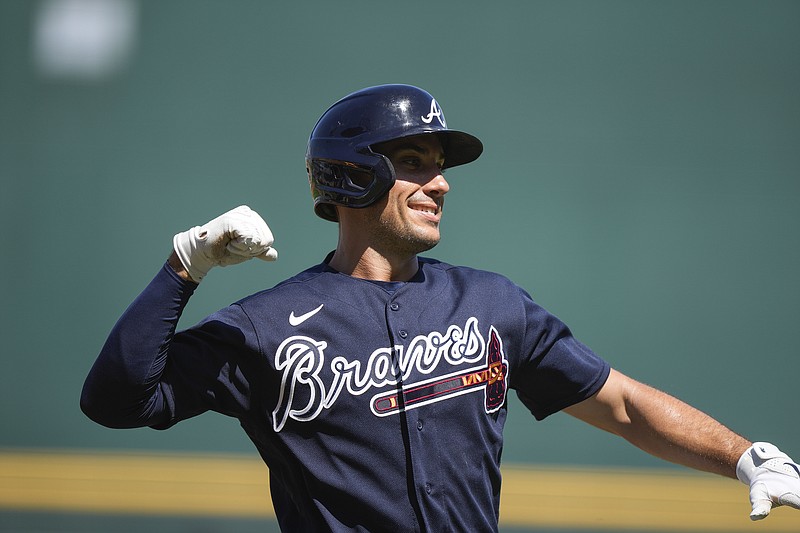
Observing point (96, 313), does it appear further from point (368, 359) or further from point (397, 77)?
point (368, 359)

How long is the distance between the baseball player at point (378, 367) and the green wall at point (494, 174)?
12.0ft

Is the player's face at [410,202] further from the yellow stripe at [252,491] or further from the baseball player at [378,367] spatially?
the yellow stripe at [252,491]

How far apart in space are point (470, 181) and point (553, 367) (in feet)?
12.9

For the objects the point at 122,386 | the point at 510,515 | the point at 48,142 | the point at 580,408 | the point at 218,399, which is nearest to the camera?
the point at 122,386

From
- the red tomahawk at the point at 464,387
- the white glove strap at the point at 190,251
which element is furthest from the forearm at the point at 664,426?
the white glove strap at the point at 190,251

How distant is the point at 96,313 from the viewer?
5914 mm

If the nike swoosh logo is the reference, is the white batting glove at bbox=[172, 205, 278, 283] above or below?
above

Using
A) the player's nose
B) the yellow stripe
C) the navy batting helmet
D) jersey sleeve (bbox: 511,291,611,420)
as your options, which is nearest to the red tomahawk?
jersey sleeve (bbox: 511,291,611,420)

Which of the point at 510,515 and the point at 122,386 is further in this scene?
the point at 510,515

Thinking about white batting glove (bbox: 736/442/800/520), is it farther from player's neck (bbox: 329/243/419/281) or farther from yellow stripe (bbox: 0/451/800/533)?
yellow stripe (bbox: 0/451/800/533)

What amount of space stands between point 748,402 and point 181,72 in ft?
14.9

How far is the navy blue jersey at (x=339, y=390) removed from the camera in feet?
6.15

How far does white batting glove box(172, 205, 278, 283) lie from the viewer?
1.86 m

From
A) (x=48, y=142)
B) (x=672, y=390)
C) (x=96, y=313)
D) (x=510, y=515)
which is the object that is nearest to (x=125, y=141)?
(x=48, y=142)
